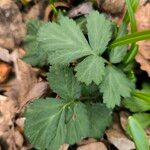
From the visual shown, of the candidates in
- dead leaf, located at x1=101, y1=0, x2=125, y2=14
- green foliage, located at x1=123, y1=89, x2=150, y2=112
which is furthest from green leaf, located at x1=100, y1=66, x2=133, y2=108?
dead leaf, located at x1=101, y1=0, x2=125, y2=14

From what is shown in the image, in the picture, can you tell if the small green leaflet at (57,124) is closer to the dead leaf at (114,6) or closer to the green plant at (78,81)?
the green plant at (78,81)

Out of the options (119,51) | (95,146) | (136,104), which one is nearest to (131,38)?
(119,51)

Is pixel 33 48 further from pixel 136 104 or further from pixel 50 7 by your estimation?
pixel 136 104

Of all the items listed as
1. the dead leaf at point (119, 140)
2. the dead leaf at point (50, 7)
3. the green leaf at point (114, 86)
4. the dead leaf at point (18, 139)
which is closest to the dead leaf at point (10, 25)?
the dead leaf at point (50, 7)

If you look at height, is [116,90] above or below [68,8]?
below

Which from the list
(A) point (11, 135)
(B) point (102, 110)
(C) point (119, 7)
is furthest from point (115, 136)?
(C) point (119, 7)

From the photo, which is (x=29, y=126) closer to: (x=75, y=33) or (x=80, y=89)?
(x=80, y=89)

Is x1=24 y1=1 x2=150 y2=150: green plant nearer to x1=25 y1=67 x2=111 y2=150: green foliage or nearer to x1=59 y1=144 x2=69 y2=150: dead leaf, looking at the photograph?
x1=25 y1=67 x2=111 y2=150: green foliage
